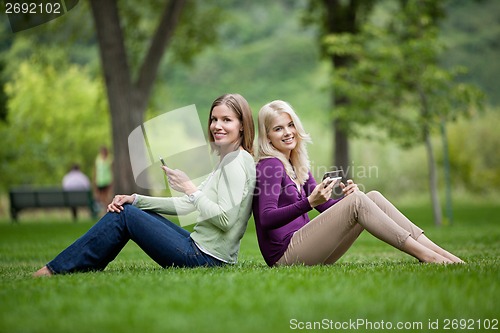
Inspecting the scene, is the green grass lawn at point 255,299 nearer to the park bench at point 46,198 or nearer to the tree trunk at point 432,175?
the tree trunk at point 432,175

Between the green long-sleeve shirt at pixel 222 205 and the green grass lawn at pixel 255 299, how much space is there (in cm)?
23

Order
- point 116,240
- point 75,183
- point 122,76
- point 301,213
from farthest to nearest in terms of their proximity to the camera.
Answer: point 75,183, point 122,76, point 116,240, point 301,213

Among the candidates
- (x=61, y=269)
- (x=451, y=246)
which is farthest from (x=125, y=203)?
(x=451, y=246)

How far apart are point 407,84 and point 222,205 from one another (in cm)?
1122

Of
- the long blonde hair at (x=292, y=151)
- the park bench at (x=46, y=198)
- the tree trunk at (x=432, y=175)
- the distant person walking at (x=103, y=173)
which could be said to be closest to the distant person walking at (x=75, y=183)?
the distant person walking at (x=103, y=173)

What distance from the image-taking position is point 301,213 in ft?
19.1

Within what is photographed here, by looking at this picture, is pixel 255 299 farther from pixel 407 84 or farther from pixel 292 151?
pixel 407 84

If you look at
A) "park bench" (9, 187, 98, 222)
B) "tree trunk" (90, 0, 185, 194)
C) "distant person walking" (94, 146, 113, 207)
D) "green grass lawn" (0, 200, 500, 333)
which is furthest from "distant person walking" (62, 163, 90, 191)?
"green grass lawn" (0, 200, 500, 333)

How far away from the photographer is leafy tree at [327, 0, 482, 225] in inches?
621

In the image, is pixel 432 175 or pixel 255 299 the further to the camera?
pixel 432 175

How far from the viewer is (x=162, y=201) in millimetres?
6219

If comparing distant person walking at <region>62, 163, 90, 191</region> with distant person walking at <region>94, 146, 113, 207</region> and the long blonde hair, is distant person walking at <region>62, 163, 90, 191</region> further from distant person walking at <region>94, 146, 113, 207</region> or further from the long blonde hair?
the long blonde hair

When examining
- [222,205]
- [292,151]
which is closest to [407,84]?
[292,151]

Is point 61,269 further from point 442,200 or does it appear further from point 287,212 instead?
point 442,200
